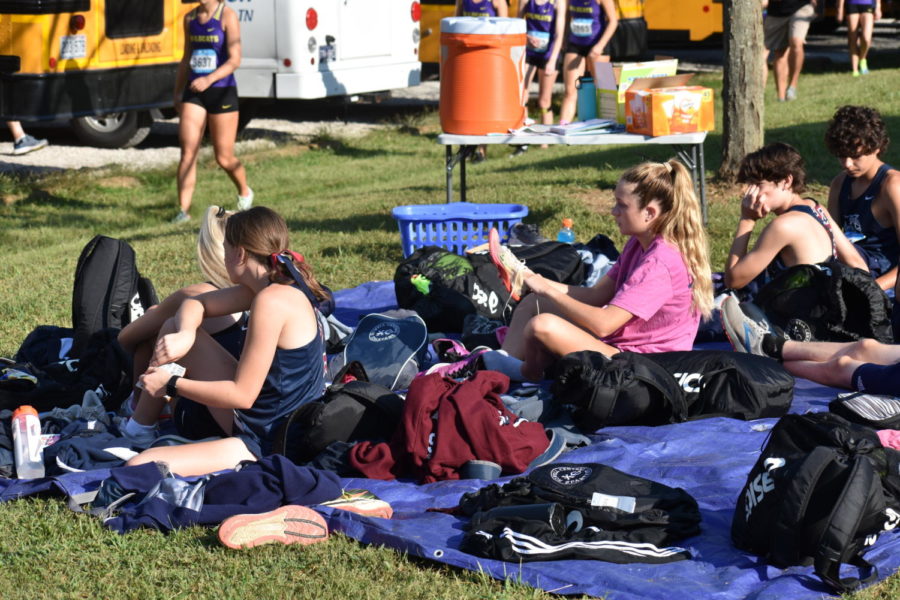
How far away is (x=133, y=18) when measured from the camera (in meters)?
11.5

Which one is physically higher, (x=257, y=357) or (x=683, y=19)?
(x=683, y=19)

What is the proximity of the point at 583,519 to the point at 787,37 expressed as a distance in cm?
1227

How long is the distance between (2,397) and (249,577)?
2.11 meters

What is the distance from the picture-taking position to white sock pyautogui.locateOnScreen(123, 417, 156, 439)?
4.72 metres

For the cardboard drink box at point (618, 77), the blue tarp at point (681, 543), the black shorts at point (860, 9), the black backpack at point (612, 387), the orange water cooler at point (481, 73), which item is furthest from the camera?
the black shorts at point (860, 9)

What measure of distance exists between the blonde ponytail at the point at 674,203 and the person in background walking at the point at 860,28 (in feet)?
38.3

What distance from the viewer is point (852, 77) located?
1553 centimetres

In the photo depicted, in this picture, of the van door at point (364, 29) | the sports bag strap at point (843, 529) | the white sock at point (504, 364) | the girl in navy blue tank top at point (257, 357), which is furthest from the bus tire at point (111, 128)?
the sports bag strap at point (843, 529)

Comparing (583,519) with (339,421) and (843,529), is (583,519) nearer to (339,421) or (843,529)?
(843,529)

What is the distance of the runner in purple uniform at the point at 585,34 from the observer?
37.4 feet

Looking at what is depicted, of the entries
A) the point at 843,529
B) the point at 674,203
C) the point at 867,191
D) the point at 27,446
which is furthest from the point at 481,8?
the point at 843,529

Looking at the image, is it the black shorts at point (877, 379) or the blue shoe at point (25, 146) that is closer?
the black shorts at point (877, 379)

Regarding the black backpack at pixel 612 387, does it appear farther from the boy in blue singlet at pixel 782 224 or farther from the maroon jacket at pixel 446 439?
the boy in blue singlet at pixel 782 224

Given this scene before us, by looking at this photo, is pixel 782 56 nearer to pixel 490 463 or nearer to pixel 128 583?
pixel 490 463
